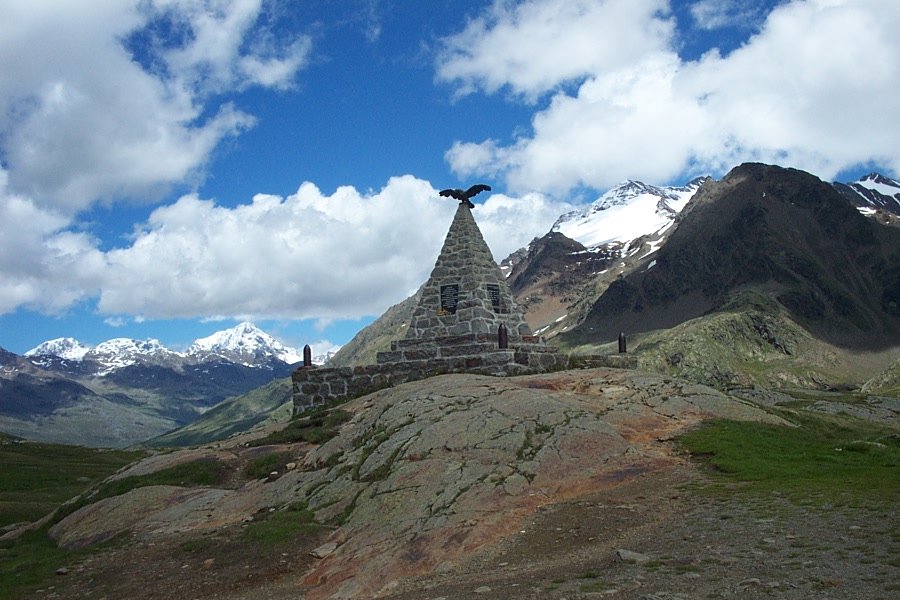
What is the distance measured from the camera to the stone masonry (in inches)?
1138

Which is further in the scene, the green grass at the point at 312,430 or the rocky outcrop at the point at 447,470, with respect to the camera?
the green grass at the point at 312,430

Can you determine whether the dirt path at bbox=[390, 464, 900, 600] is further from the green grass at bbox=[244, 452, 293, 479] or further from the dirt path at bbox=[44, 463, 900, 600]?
the green grass at bbox=[244, 452, 293, 479]

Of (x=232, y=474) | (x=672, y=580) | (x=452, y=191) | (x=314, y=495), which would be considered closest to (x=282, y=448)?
(x=232, y=474)

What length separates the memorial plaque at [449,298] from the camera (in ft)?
113

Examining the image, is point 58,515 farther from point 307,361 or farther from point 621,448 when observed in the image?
point 621,448

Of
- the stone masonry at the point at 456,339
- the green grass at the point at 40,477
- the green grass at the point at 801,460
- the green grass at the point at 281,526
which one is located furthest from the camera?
the green grass at the point at 40,477

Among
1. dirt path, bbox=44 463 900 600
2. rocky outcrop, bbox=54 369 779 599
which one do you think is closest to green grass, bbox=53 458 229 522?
rocky outcrop, bbox=54 369 779 599

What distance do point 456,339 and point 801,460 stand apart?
15.6m

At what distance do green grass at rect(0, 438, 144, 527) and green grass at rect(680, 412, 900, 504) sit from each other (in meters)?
27.3

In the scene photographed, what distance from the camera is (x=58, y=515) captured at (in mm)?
21734

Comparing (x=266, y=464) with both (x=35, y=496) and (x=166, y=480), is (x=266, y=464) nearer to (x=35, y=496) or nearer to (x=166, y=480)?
(x=166, y=480)

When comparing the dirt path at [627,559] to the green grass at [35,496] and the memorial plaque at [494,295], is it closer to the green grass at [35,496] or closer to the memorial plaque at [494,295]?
the green grass at [35,496]

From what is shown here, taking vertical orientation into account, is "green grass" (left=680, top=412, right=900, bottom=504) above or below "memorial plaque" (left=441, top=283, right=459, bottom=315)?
below

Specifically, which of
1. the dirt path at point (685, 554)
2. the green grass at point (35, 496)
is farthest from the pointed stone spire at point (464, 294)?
the dirt path at point (685, 554)
